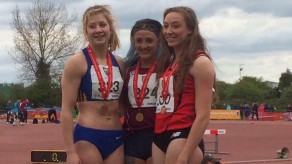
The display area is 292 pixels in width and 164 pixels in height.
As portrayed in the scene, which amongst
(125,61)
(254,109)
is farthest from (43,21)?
(125,61)

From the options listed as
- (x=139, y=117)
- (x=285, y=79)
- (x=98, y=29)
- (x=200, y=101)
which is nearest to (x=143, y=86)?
(x=139, y=117)

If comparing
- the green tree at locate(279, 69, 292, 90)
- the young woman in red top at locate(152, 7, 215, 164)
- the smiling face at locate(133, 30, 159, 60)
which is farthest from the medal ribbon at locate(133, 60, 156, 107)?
the green tree at locate(279, 69, 292, 90)

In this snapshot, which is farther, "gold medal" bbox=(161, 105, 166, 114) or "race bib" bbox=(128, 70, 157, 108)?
"race bib" bbox=(128, 70, 157, 108)

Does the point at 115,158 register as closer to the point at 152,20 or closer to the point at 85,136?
the point at 85,136

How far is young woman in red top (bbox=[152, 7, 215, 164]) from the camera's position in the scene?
14.4 ft

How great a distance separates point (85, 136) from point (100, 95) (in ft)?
1.14

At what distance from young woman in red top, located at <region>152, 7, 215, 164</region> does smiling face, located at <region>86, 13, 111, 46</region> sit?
562mm

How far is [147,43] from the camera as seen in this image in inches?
199

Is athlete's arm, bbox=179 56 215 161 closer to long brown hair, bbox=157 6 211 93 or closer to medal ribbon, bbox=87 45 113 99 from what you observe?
long brown hair, bbox=157 6 211 93

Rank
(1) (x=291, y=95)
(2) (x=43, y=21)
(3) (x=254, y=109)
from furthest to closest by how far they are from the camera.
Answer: (1) (x=291, y=95) < (2) (x=43, y=21) < (3) (x=254, y=109)

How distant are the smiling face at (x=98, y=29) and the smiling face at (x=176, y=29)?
603 millimetres

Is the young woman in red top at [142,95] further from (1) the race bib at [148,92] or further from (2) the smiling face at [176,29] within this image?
(2) the smiling face at [176,29]

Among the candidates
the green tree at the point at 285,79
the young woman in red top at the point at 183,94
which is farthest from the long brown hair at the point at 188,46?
the green tree at the point at 285,79

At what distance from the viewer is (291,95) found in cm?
8319
